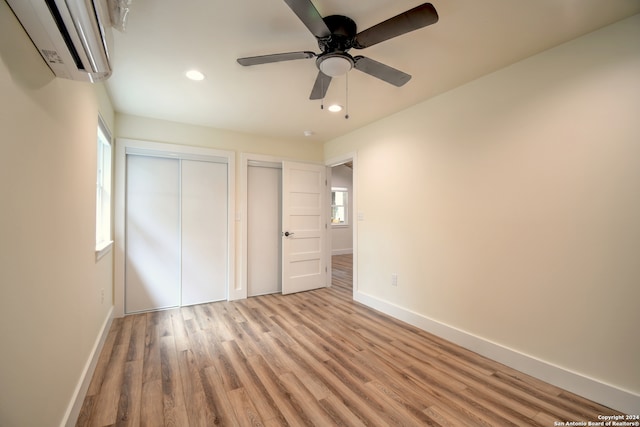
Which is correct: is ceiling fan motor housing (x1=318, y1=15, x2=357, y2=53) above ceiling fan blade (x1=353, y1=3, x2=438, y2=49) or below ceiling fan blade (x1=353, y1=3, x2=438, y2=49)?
above

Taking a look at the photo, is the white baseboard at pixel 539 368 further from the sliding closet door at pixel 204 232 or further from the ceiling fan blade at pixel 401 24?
the sliding closet door at pixel 204 232

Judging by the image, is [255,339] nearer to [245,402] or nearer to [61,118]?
[245,402]

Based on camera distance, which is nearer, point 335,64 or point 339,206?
point 335,64

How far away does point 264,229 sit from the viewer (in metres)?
4.29

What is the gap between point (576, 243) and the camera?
1.92 m

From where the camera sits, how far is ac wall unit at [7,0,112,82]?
36.9 inches

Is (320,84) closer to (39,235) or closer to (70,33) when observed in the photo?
(70,33)

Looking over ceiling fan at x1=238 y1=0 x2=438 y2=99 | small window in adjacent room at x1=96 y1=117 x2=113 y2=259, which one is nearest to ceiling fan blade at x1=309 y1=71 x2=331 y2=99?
ceiling fan at x1=238 y1=0 x2=438 y2=99

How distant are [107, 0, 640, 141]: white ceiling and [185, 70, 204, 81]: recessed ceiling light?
0.05 m

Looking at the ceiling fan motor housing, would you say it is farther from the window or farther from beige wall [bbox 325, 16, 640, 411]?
the window

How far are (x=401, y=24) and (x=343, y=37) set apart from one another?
1.27 ft

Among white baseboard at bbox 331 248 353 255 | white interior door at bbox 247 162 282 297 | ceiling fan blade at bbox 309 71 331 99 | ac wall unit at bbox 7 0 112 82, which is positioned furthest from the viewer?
white baseboard at bbox 331 248 353 255

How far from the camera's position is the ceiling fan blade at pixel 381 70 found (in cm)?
181

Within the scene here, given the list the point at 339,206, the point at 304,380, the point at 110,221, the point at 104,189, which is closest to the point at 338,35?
the point at 304,380
